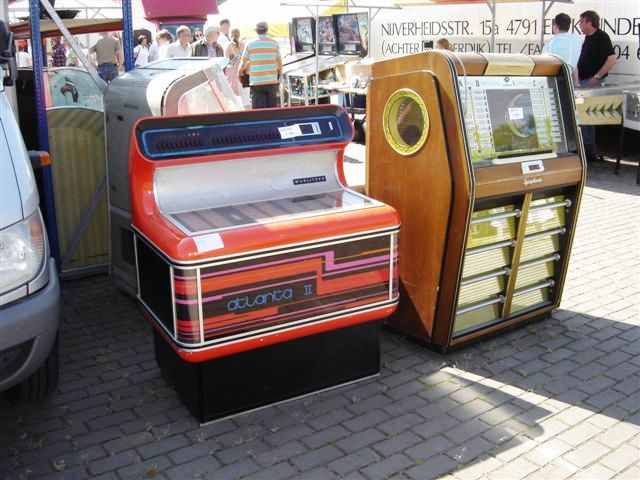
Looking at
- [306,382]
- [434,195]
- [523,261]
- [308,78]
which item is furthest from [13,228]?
[308,78]

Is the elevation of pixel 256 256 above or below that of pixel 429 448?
above

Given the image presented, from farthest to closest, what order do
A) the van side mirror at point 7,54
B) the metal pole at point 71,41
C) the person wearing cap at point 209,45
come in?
1. the person wearing cap at point 209,45
2. the metal pole at point 71,41
3. the van side mirror at point 7,54

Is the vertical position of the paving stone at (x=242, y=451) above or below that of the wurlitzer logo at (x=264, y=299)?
below

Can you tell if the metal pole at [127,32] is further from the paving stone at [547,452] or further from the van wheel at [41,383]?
the paving stone at [547,452]

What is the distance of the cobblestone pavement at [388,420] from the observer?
3.15 metres

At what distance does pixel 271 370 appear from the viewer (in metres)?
3.54

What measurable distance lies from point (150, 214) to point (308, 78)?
1112cm

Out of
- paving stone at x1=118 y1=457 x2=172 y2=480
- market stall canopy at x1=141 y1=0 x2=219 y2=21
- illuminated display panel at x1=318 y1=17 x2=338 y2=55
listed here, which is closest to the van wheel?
paving stone at x1=118 y1=457 x2=172 y2=480

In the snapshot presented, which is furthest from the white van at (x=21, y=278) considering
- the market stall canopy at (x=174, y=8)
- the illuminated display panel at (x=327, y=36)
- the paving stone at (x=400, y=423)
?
the illuminated display panel at (x=327, y=36)

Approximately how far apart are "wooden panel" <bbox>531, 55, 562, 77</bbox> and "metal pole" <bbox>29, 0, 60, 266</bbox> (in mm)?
3143

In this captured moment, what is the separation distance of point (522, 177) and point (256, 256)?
1.68m

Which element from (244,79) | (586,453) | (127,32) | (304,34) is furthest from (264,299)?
(304,34)

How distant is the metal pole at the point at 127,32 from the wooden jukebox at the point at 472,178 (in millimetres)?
2136

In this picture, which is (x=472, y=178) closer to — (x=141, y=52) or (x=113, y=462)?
(x=113, y=462)
